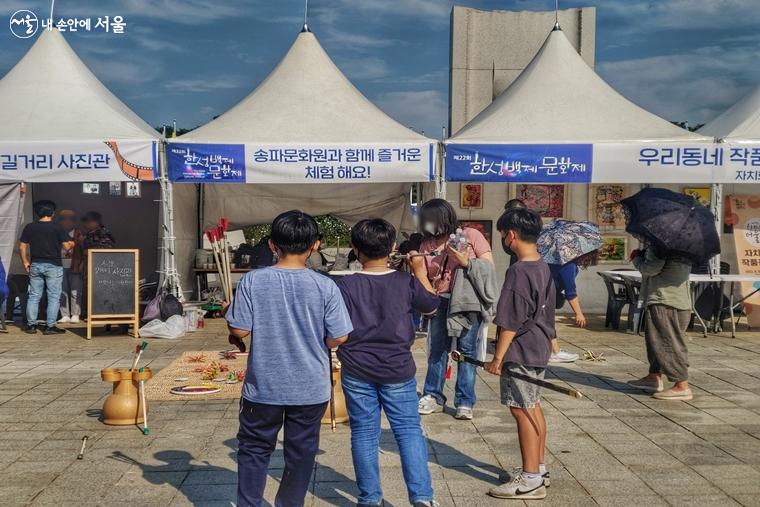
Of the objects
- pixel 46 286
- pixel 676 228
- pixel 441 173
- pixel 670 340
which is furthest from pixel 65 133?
pixel 670 340

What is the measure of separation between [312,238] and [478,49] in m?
11.8

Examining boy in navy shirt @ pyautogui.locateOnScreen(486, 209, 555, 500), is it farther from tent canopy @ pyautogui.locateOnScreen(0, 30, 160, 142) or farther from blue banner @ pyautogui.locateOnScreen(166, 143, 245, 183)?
tent canopy @ pyautogui.locateOnScreen(0, 30, 160, 142)

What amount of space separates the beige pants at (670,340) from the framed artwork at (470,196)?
6863mm

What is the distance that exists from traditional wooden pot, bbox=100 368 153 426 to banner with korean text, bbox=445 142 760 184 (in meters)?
6.43

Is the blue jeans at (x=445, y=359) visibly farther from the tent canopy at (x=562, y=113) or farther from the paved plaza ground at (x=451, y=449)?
the tent canopy at (x=562, y=113)

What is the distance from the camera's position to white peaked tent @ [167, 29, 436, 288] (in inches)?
457

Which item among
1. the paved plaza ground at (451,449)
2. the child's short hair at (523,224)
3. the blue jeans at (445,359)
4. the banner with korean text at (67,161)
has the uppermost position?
the banner with korean text at (67,161)

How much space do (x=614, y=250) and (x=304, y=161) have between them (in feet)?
19.1

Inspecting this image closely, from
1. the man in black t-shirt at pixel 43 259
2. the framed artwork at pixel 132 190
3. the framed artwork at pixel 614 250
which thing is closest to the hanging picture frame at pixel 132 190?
the framed artwork at pixel 132 190

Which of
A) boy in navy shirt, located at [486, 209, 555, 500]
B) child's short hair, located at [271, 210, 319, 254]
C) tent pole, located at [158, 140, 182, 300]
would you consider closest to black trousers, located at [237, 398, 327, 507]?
child's short hair, located at [271, 210, 319, 254]

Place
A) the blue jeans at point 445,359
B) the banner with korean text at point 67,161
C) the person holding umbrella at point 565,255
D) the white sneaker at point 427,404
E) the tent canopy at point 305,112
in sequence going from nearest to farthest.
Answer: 1. the blue jeans at point 445,359
2. the white sneaker at point 427,404
3. the person holding umbrella at point 565,255
4. the banner with korean text at point 67,161
5. the tent canopy at point 305,112

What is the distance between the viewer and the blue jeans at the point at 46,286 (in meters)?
11.7

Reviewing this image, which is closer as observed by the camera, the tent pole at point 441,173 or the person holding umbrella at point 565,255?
the person holding umbrella at point 565,255

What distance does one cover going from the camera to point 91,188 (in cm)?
1518
